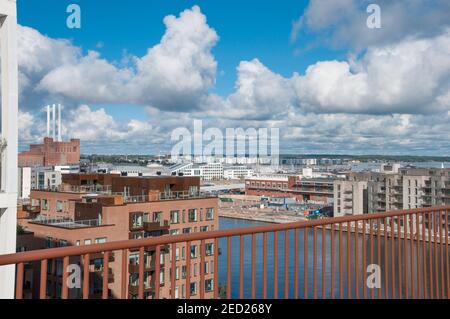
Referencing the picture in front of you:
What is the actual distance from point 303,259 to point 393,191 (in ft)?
115

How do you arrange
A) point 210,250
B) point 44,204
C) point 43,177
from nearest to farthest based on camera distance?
point 210,250 < point 44,204 < point 43,177

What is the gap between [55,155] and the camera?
1785 inches

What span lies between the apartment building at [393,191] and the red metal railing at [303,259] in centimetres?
3055

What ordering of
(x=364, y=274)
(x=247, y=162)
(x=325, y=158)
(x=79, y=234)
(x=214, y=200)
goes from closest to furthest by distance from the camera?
(x=364, y=274) → (x=79, y=234) → (x=214, y=200) → (x=247, y=162) → (x=325, y=158)

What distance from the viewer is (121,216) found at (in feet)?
47.8

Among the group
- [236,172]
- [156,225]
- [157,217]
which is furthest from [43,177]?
[236,172]

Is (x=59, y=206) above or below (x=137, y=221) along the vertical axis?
above

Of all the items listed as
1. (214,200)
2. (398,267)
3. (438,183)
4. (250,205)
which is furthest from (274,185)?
(398,267)

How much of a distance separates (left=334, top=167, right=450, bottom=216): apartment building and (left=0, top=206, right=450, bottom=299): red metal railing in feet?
100

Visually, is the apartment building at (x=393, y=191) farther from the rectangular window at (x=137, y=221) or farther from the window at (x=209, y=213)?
the rectangular window at (x=137, y=221)

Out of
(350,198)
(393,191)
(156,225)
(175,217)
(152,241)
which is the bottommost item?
(350,198)

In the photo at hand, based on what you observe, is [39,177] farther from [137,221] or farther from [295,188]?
[295,188]
